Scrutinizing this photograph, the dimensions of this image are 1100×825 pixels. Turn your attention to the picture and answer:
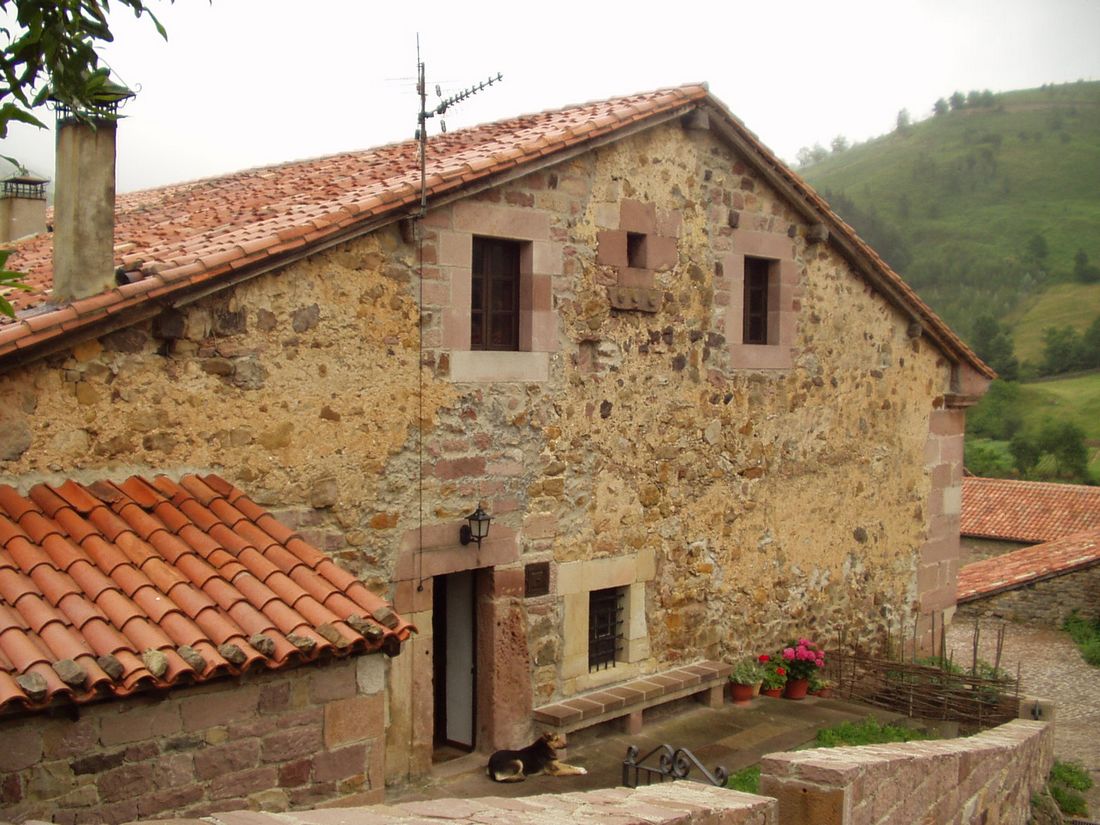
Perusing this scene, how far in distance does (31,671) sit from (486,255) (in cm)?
511

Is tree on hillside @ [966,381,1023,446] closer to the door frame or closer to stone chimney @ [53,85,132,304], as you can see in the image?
the door frame

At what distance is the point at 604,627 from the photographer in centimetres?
994

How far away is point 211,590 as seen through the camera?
19.3ft

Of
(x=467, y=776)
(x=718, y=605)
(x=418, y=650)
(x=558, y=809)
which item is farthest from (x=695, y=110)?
(x=558, y=809)

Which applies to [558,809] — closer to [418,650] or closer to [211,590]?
[211,590]

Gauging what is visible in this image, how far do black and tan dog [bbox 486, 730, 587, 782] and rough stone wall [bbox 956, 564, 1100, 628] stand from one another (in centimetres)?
1494

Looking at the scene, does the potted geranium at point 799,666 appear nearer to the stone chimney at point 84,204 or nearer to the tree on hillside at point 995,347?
the stone chimney at point 84,204

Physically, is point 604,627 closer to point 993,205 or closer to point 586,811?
point 586,811

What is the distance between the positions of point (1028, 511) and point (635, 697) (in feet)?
72.4

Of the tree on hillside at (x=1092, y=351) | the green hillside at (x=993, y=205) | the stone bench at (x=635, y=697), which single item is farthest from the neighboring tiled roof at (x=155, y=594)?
the green hillside at (x=993, y=205)

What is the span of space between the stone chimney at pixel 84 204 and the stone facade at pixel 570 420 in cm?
41

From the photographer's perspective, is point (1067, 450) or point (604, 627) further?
point (1067, 450)

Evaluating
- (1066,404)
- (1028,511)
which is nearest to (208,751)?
(1028,511)

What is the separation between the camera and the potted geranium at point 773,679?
36.2ft
